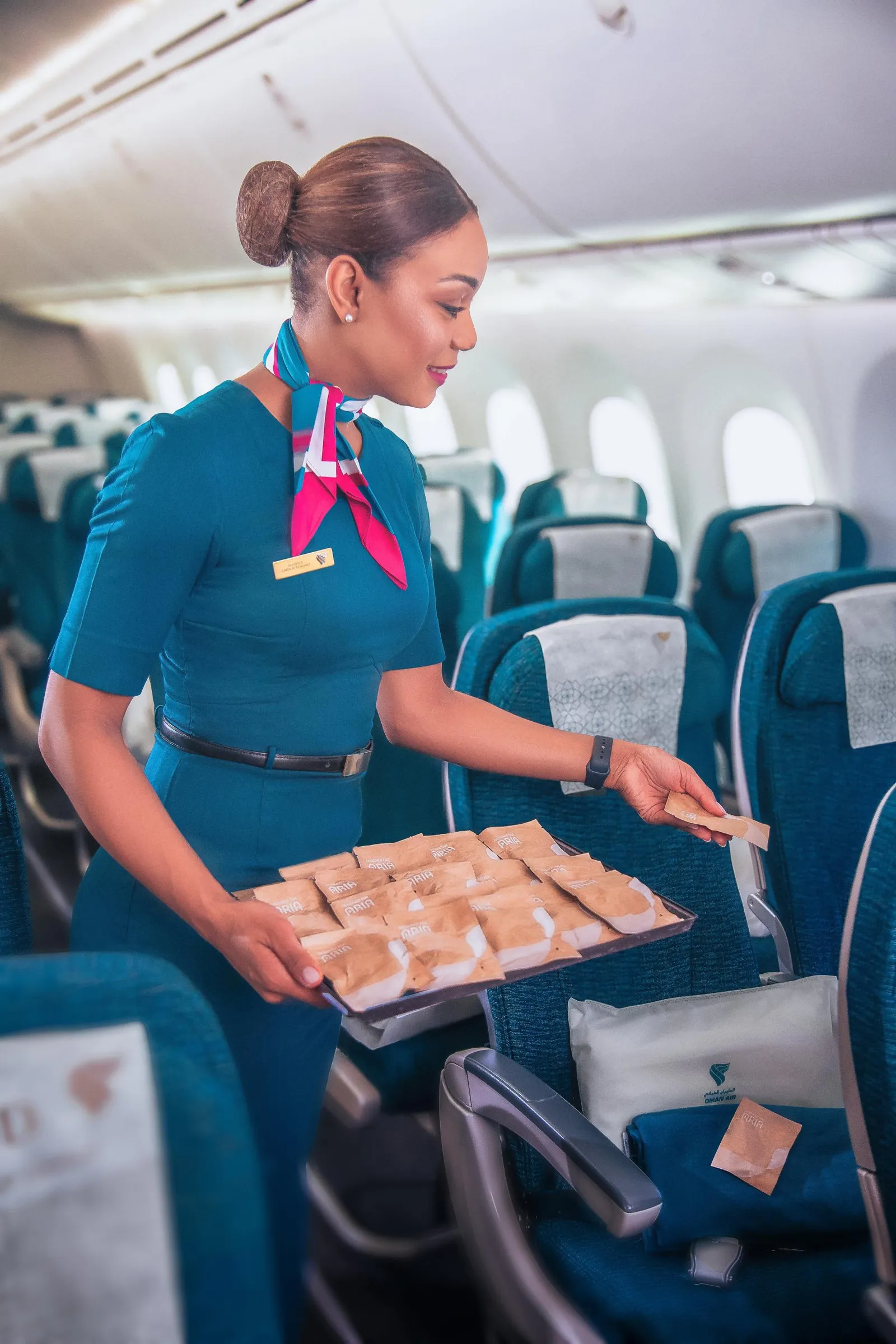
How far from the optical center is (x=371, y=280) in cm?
128

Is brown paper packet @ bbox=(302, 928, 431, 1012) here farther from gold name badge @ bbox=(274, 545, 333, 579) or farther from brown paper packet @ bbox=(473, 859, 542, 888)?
gold name badge @ bbox=(274, 545, 333, 579)

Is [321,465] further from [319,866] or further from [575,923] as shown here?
[575,923]

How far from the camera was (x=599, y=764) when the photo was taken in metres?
1.56

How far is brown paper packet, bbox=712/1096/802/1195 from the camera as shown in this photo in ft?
4.68

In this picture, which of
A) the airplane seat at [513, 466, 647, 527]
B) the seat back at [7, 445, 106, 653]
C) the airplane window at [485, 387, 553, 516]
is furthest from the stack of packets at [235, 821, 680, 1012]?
the airplane window at [485, 387, 553, 516]

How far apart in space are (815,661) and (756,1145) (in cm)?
88

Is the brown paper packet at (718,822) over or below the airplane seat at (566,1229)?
over

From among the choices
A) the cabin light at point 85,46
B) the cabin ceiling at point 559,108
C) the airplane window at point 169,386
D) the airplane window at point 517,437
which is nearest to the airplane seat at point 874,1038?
the cabin ceiling at point 559,108

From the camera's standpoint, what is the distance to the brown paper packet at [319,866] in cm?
125

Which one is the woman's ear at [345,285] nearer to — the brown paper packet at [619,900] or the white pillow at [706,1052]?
the brown paper packet at [619,900]

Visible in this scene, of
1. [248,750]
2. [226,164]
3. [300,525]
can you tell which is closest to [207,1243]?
[248,750]

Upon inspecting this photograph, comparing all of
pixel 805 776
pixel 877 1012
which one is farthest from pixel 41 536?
pixel 877 1012

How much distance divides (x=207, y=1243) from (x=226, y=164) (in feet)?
15.4

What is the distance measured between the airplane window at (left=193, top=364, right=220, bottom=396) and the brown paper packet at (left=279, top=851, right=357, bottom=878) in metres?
8.74
